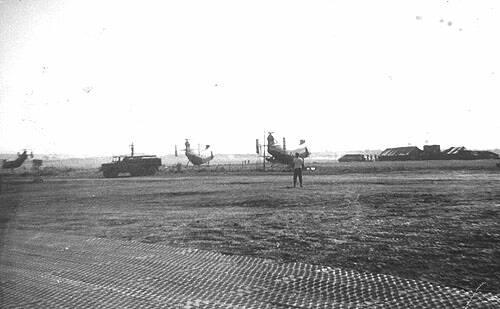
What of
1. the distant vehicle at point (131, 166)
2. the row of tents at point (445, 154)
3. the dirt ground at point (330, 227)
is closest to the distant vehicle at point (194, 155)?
the distant vehicle at point (131, 166)

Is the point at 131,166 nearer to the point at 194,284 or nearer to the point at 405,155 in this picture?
the point at 194,284

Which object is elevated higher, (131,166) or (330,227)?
(131,166)

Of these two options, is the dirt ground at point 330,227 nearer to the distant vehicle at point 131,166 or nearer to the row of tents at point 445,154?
the distant vehicle at point 131,166

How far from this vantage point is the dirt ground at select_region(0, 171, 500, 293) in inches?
200

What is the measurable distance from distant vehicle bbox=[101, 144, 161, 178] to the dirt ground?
19876 millimetres

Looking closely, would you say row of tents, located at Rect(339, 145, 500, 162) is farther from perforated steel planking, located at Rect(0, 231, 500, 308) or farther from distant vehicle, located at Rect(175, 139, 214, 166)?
perforated steel planking, located at Rect(0, 231, 500, 308)

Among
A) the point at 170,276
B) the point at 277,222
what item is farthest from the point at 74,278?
the point at 277,222

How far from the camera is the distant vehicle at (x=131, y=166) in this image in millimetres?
33062

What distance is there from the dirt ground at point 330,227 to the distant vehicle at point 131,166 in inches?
783

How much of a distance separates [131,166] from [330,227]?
28816 millimetres

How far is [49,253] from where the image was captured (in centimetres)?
595

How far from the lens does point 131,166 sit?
33.8m

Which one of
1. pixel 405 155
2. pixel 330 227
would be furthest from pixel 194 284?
pixel 405 155

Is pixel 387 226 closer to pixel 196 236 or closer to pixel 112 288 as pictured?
pixel 196 236
